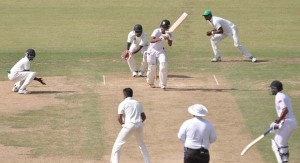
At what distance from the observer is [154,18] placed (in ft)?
126

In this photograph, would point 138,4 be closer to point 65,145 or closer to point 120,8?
point 120,8

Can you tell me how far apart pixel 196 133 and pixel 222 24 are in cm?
1358

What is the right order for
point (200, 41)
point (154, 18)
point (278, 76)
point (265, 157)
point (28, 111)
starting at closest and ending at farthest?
point (265, 157) < point (28, 111) < point (278, 76) < point (200, 41) < point (154, 18)

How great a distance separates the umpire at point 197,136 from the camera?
17453 mm

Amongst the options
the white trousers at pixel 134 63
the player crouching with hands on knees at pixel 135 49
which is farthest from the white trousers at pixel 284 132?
the white trousers at pixel 134 63

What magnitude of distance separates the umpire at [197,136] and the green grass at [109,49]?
10.6 feet

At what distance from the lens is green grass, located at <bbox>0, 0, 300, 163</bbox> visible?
22.7 m

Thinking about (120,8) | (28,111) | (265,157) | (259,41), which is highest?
(120,8)

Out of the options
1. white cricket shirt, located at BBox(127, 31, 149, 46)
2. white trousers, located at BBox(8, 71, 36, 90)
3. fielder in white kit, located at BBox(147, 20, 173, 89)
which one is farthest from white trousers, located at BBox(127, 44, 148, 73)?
white trousers, located at BBox(8, 71, 36, 90)

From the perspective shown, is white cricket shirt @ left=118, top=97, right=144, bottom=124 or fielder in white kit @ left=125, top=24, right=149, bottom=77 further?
fielder in white kit @ left=125, top=24, right=149, bottom=77

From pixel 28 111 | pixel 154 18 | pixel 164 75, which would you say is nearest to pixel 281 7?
pixel 154 18

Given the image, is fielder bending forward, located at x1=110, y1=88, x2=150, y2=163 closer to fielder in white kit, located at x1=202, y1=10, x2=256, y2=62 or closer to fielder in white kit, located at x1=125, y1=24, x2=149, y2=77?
fielder in white kit, located at x1=125, y1=24, x2=149, y2=77

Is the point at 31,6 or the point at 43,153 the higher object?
the point at 31,6

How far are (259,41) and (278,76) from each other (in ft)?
18.8
